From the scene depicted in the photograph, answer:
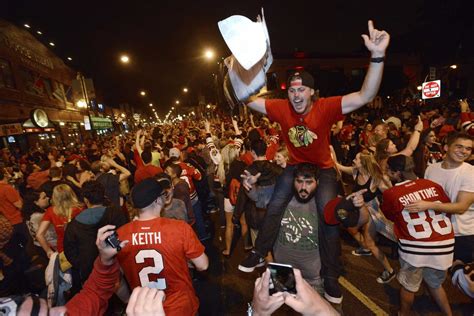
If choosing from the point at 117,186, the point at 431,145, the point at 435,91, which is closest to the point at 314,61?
the point at 435,91

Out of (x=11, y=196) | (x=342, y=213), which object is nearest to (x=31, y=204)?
(x=11, y=196)

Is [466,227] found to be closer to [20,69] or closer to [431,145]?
[431,145]

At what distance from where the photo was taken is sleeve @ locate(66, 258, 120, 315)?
223 centimetres

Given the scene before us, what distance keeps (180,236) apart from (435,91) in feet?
82.6

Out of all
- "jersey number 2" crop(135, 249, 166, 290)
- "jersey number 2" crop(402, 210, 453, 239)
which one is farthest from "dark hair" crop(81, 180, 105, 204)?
"jersey number 2" crop(402, 210, 453, 239)

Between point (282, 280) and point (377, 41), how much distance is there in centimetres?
216

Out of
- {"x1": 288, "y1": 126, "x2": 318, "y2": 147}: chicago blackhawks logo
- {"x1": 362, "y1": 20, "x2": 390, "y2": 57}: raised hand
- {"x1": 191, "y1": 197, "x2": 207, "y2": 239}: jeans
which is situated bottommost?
{"x1": 191, "y1": 197, "x2": 207, "y2": 239}: jeans

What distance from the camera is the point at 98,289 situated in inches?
91.9

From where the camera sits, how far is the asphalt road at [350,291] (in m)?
4.06

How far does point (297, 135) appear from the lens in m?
3.24

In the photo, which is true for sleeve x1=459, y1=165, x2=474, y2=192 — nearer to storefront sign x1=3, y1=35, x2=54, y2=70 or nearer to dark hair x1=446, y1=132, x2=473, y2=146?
dark hair x1=446, y1=132, x2=473, y2=146

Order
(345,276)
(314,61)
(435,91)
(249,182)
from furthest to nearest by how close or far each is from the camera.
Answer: (314,61) → (435,91) → (345,276) → (249,182)

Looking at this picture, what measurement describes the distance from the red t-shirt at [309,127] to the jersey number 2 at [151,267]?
6.12 feet

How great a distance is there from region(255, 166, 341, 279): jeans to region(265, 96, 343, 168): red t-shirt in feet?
0.58
